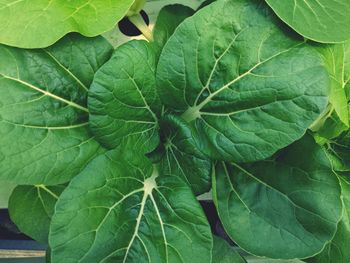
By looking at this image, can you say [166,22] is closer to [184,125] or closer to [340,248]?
[184,125]

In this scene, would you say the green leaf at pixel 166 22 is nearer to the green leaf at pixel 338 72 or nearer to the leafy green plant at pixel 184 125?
the leafy green plant at pixel 184 125

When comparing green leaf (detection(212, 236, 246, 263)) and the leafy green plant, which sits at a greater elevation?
the leafy green plant

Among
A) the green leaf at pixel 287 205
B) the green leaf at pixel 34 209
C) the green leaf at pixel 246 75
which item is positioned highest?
the green leaf at pixel 246 75

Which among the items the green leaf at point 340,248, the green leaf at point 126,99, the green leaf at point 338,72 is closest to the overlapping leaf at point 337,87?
the green leaf at point 338,72

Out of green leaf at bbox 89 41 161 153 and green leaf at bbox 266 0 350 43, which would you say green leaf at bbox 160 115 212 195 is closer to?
green leaf at bbox 89 41 161 153

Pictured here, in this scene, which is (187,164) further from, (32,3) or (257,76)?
(32,3)

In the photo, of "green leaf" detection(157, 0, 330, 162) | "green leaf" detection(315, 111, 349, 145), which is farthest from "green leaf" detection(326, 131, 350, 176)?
"green leaf" detection(157, 0, 330, 162)

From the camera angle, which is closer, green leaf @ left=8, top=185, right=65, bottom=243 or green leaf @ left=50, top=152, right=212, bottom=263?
green leaf @ left=50, top=152, right=212, bottom=263
